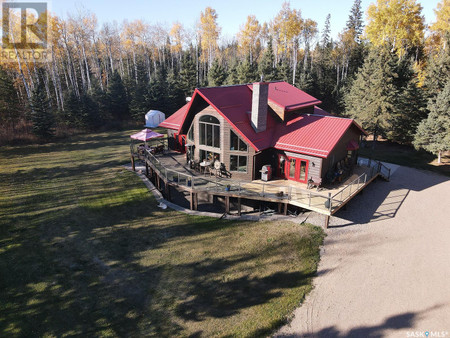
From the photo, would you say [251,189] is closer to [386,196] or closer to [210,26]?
[386,196]

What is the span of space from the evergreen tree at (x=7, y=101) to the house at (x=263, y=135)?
28.9 m

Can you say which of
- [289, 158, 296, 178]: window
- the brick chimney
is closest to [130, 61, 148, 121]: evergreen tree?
the brick chimney

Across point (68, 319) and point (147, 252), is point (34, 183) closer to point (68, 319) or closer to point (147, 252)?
point (147, 252)

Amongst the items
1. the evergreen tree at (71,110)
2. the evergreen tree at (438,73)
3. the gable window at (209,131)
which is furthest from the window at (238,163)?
the evergreen tree at (71,110)

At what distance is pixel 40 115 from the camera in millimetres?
35750

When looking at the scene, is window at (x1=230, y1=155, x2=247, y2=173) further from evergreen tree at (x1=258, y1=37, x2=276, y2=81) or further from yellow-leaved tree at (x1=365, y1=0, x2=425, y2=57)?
yellow-leaved tree at (x1=365, y1=0, x2=425, y2=57)

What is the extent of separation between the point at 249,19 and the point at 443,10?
32.5m

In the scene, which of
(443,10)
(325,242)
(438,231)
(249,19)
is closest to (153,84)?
(249,19)

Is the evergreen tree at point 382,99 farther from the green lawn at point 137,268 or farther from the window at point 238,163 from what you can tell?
the green lawn at point 137,268

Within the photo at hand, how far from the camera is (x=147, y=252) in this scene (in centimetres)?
1516

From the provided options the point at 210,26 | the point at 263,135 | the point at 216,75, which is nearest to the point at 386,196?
the point at 263,135

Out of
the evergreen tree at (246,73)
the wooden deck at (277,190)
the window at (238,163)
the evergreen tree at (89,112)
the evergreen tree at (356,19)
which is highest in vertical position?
the evergreen tree at (356,19)

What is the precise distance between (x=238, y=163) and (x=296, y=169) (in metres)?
4.08

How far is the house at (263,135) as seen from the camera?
18.8 m
